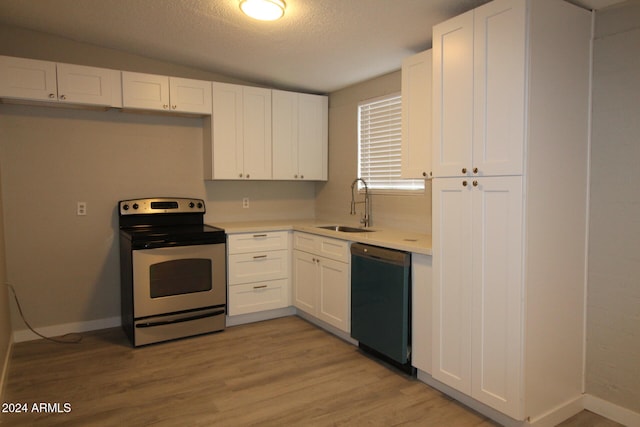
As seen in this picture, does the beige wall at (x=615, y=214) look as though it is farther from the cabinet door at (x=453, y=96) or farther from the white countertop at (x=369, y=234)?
the white countertop at (x=369, y=234)

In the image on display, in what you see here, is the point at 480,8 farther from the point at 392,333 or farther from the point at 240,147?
the point at 240,147

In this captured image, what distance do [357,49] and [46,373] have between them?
3217mm

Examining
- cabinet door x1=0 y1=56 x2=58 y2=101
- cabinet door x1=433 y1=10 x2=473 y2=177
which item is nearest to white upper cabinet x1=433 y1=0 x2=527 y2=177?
cabinet door x1=433 y1=10 x2=473 y2=177

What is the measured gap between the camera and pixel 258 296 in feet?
13.0

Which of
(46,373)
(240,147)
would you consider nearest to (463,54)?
(240,147)

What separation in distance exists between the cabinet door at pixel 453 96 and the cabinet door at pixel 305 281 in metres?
1.62

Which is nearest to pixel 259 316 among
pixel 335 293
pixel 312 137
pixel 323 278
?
pixel 323 278

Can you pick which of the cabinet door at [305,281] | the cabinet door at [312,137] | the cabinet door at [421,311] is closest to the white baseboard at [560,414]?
the cabinet door at [421,311]

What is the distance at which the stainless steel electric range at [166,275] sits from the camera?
11.1 ft

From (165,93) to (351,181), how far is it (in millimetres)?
1914

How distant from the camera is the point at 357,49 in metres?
3.34

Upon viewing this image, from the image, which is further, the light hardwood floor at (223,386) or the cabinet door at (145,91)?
the cabinet door at (145,91)

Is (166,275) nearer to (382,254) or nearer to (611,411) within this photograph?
(382,254)

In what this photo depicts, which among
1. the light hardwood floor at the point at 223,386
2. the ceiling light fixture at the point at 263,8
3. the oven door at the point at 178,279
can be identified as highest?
the ceiling light fixture at the point at 263,8
